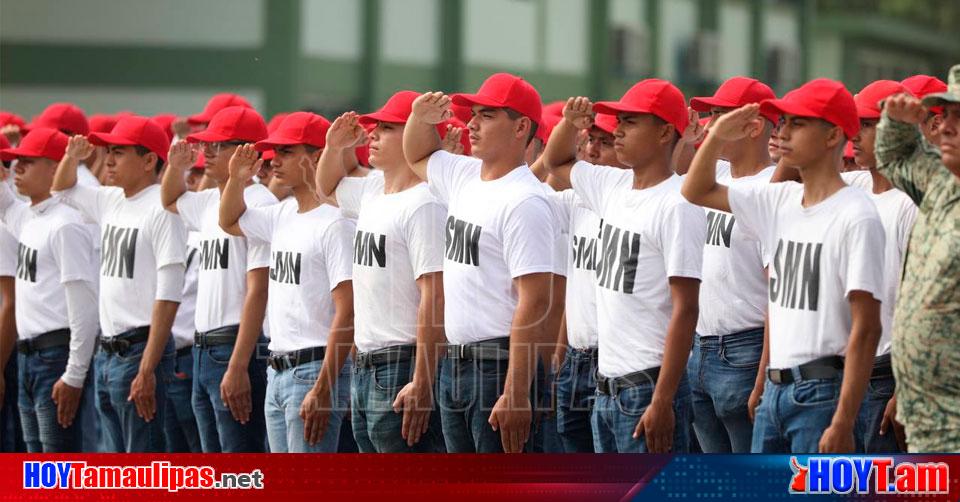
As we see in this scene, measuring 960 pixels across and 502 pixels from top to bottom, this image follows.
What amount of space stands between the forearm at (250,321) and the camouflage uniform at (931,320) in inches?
149

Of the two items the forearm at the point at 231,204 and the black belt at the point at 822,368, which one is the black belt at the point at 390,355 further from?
the black belt at the point at 822,368

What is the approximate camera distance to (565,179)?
7.98 meters

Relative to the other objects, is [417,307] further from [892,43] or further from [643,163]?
[892,43]

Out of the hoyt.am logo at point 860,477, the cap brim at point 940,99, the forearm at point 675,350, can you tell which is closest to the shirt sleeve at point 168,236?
the forearm at point 675,350

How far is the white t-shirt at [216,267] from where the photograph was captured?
9297mm

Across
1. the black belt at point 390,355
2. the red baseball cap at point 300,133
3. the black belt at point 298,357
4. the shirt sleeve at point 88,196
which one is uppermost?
the red baseball cap at point 300,133

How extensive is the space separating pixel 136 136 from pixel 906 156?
5.11 meters

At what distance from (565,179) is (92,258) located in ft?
11.6

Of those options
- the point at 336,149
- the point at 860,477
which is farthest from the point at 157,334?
A: the point at 860,477

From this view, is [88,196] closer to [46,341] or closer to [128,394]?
[46,341]

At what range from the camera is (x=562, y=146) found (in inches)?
311

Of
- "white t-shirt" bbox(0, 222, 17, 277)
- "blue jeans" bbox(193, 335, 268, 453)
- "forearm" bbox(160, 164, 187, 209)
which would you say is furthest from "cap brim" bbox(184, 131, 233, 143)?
"white t-shirt" bbox(0, 222, 17, 277)

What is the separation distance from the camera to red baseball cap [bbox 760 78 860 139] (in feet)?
21.9

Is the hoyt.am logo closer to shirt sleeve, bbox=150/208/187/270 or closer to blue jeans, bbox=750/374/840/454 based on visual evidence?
blue jeans, bbox=750/374/840/454
